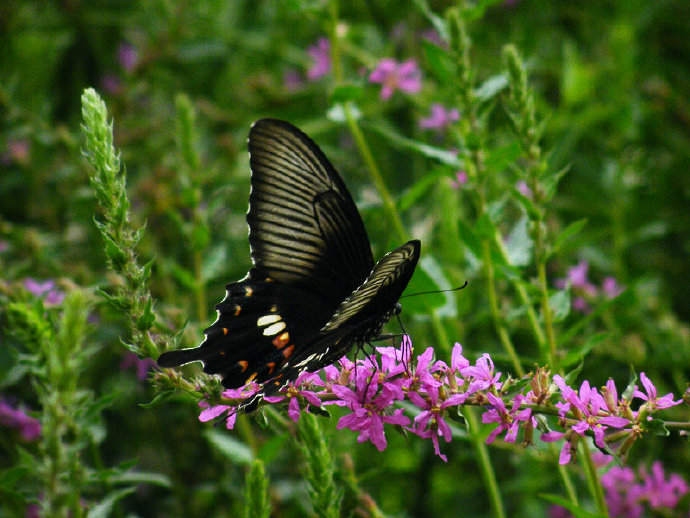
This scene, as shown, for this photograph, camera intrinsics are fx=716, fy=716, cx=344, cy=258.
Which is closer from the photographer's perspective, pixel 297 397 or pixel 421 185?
pixel 297 397

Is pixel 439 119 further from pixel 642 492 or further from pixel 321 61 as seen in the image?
pixel 642 492

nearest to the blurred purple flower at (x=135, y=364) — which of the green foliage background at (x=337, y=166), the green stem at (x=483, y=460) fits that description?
the green foliage background at (x=337, y=166)

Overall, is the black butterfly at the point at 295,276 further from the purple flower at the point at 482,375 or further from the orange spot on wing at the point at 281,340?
the purple flower at the point at 482,375

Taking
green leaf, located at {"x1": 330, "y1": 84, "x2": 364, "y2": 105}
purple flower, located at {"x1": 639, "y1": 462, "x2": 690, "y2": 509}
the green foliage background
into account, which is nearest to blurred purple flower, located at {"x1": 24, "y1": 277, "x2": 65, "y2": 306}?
the green foliage background

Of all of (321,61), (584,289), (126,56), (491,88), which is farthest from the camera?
(126,56)

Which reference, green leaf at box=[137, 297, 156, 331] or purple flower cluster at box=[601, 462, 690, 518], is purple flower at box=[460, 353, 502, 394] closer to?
green leaf at box=[137, 297, 156, 331]

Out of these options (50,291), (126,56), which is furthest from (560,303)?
(126,56)
